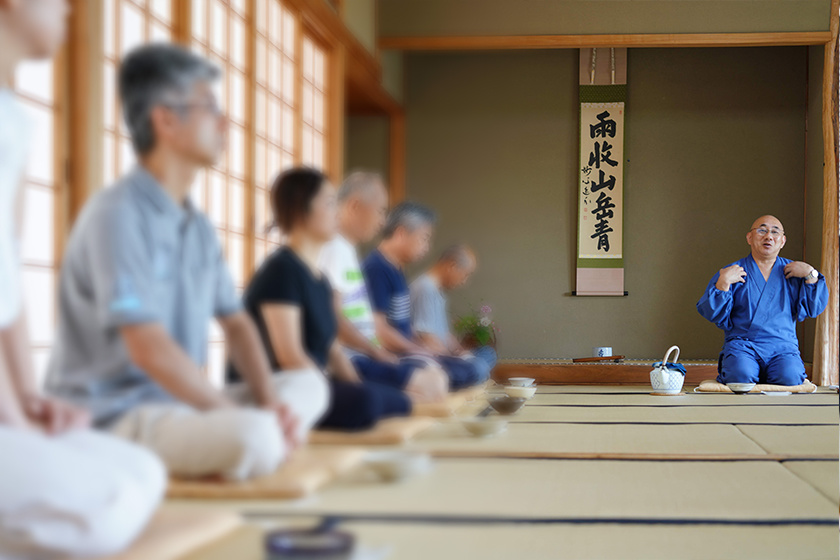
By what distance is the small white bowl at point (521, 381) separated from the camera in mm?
947

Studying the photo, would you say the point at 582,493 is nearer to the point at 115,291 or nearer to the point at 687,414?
the point at 115,291

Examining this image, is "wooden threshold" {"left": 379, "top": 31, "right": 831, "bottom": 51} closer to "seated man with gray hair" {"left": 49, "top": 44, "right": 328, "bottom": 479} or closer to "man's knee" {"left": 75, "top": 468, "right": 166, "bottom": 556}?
"seated man with gray hair" {"left": 49, "top": 44, "right": 328, "bottom": 479}

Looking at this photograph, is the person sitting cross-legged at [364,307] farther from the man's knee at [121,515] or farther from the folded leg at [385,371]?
the man's knee at [121,515]

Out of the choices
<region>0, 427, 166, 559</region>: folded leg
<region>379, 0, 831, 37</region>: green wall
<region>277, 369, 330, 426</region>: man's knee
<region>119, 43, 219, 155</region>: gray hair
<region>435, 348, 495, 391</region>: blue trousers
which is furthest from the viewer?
<region>435, 348, 495, 391</region>: blue trousers

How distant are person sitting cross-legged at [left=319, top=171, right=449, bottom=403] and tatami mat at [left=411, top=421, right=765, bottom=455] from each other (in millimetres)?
218

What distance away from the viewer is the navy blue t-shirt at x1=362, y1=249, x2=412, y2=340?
1134mm

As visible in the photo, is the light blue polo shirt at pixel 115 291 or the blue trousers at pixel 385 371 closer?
the light blue polo shirt at pixel 115 291

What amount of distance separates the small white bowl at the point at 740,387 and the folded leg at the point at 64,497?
80 cm

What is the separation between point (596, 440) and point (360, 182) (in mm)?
450

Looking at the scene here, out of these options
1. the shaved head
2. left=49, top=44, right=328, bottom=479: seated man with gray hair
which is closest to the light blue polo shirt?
left=49, top=44, right=328, bottom=479: seated man with gray hair

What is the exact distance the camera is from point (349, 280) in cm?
111

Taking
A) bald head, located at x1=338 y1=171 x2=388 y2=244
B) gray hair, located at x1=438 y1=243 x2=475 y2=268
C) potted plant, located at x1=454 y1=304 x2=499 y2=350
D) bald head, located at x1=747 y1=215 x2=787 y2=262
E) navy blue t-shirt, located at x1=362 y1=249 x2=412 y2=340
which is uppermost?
bald head, located at x1=338 y1=171 x2=388 y2=244

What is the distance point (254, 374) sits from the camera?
2.43ft

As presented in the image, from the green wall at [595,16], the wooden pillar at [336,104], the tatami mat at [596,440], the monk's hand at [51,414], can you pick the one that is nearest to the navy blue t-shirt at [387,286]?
the wooden pillar at [336,104]
